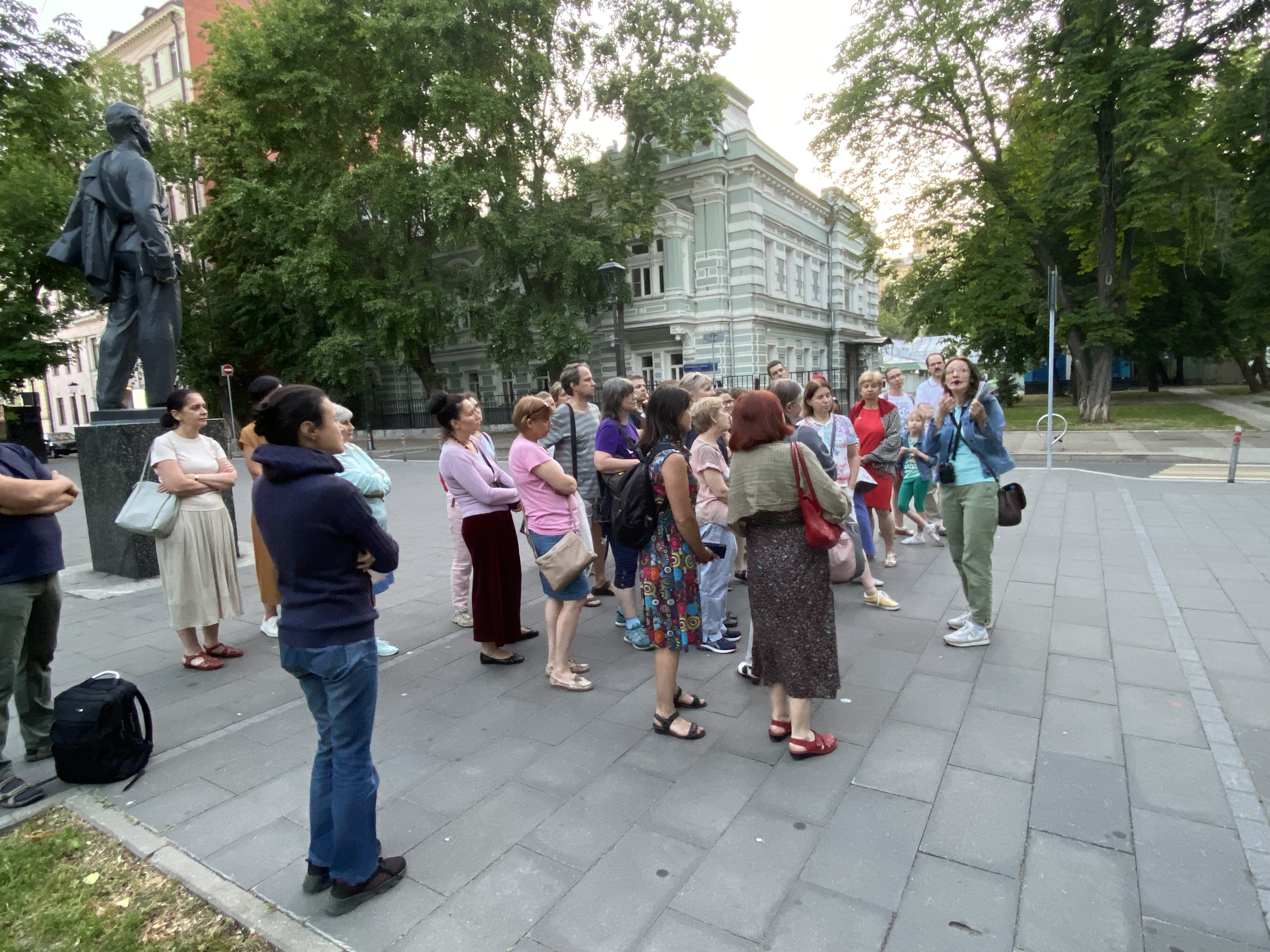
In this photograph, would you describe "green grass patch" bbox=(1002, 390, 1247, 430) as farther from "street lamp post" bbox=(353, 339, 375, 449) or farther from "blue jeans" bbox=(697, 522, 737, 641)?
"street lamp post" bbox=(353, 339, 375, 449)

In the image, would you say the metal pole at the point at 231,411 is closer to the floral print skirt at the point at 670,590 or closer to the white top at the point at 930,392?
the white top at the point at 930,392

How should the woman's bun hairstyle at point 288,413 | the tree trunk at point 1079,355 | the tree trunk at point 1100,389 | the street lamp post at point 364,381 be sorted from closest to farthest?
the woman's bun hairstyle at point 288,413 < the tree trunk at point 1100,389 < the tree trunk at point 1079,355 < the street lamp post at point 364,381

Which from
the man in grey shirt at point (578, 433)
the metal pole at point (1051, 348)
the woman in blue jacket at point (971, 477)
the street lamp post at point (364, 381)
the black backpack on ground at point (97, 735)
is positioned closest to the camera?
the black backpack on ground at point (97, 735)

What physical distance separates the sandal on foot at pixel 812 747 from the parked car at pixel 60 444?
36378 millimetres

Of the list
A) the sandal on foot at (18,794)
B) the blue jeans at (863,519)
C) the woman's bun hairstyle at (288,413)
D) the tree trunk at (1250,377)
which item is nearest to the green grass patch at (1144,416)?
the tree trunk at (1250,377)

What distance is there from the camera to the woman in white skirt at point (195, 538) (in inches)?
188

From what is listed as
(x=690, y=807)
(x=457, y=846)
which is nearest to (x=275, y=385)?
(x=457, y=846)

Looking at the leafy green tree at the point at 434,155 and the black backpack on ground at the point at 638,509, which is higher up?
the leafy green tree at the point at 434,155

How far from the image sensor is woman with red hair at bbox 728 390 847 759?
11.1 ft

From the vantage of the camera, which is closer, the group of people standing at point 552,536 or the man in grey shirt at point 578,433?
the group of people standing at point 552,536

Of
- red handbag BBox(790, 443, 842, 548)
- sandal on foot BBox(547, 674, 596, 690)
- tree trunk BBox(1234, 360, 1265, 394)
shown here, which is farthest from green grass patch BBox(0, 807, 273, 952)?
tree trunk BBox(1234, 360, 1265, 394)

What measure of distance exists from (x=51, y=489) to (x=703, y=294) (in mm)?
26823

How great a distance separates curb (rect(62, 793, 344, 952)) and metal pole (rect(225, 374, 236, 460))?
21.3 m

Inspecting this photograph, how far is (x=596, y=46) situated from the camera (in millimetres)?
25188
